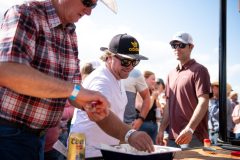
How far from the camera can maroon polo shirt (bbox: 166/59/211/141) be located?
3158mm

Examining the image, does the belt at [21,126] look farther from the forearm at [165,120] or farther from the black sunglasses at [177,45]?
the forearm at [165,120]

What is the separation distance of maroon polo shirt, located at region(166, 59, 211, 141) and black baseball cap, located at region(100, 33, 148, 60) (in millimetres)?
1123

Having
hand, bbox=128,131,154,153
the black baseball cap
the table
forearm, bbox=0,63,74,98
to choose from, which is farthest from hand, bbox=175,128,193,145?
forearm, bbox=0,63,74,98

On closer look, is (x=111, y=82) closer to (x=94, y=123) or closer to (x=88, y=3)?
(x=94, y=123)

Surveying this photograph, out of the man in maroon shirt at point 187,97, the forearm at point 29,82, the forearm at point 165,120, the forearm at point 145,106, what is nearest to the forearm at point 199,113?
the man in maroon shirt at point 187,97

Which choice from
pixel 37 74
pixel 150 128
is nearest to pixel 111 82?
pixel 37 74

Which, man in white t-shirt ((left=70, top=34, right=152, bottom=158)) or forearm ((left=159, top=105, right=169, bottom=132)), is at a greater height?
man in white t-shirt ((left=70, top=34, right=152, bottom=158))

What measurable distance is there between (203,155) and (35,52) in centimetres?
123

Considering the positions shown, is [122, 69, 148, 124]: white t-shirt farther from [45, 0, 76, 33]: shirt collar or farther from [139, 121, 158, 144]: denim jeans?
[45, 0, 76, 33]: shirt collar

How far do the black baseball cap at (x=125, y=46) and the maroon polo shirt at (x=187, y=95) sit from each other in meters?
1.12

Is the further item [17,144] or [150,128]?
[150,128]

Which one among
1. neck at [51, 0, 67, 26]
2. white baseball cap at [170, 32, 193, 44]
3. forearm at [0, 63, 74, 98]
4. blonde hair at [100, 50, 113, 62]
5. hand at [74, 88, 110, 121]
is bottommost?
hand at [74, 88, 110, 121]

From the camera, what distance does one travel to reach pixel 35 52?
4.47ft

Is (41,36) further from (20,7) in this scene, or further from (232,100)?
(232,100)
